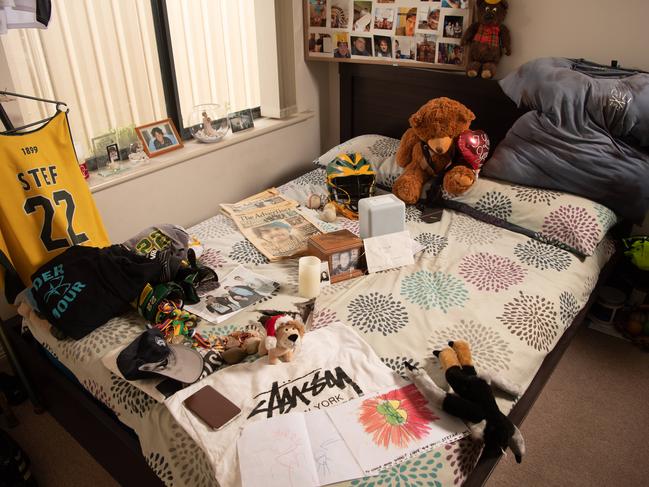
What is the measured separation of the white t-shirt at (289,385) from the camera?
3.87ft

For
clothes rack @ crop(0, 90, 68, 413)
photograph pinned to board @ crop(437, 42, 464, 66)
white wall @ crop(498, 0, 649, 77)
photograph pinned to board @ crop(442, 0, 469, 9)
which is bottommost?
clothes rack @ crop(0, 90, 68, 413)

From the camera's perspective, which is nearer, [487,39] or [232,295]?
[232,295]

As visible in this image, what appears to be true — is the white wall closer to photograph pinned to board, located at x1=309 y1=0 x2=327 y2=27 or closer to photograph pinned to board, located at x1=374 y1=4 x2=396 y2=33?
photograph pinned to board, located at x1=374 y1=4 x2=396 y2=33

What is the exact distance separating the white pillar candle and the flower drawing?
51 centimetres

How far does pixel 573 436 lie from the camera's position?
1.81 metres

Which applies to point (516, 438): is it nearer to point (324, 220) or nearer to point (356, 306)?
point (356, 306)

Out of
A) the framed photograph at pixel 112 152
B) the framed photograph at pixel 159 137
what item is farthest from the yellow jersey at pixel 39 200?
the framed photograph at pixel 159 137

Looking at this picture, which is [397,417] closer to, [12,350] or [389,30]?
[12,350]

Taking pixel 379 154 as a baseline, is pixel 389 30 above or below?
above

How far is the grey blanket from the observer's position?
1.96 metres

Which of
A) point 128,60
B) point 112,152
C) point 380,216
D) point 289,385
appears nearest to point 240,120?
point 128,60

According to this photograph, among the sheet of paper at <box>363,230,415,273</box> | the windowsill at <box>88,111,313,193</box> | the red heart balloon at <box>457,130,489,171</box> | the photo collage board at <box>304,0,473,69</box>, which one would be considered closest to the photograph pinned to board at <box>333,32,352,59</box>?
the photo collage board at <box>304,0,473,69</box>

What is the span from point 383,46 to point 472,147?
87cm

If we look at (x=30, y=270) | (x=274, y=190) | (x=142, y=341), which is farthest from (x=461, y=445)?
(x=274, y=190)
